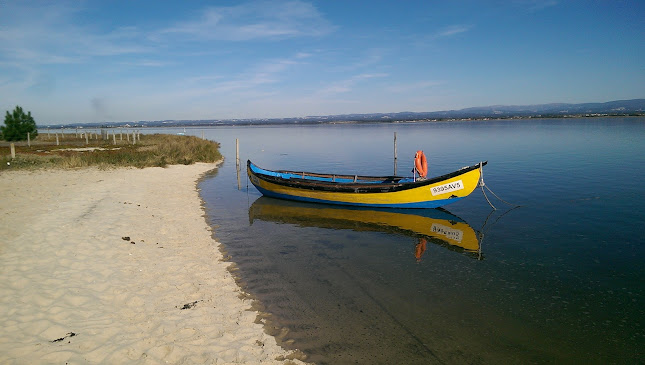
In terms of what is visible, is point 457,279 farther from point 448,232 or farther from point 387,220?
point 387,220

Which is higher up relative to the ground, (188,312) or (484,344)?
(188,312)

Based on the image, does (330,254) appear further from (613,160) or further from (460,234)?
(613,160)

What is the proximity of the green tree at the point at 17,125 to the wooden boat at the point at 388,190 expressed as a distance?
4253 cm

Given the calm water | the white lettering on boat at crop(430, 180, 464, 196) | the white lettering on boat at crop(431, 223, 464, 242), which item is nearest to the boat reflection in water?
the white lettering on boat at crop(431, 223, 464, 242)

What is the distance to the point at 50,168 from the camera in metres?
23.4

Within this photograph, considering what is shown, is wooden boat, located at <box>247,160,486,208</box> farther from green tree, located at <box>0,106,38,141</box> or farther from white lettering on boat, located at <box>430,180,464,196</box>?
green tree, located at <box>0,106,38,141</box>

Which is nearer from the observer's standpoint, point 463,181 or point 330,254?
point 330,254

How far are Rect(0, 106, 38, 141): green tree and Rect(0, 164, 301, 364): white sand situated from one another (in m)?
39.4

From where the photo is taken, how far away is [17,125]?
44.4 meters

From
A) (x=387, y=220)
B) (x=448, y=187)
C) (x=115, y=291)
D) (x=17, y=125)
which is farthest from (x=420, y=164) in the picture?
(x=17, y=125)

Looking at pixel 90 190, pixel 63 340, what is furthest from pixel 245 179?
pixel 63 340

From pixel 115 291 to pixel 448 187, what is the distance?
13882mm

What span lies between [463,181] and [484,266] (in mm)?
6303

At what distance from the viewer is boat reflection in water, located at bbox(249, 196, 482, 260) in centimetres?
1323
